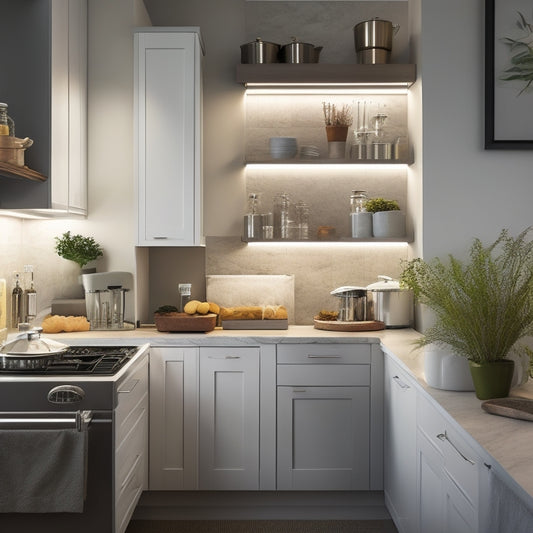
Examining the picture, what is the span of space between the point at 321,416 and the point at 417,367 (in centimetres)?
92

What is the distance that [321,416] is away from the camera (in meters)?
3.71

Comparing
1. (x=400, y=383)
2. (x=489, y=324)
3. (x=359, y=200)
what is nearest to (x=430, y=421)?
(x=489, y=324)

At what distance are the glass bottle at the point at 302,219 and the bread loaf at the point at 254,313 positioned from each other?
0.47 metres

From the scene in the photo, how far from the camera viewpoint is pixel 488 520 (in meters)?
1.83

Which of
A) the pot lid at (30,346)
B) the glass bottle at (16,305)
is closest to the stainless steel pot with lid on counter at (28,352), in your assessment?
the pot lid at (30,346)

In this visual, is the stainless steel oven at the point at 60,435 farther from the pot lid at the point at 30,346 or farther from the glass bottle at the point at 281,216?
the glass bottle at the point at 281,216

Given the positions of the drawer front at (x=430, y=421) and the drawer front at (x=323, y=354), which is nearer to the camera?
the drawer front at (x=430, y=421)

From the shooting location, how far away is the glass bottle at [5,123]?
10.3ft

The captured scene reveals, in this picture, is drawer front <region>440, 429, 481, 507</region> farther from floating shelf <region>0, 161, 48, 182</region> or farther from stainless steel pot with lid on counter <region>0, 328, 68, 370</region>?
floating shelf <region>0, 161, 48, 182</region>

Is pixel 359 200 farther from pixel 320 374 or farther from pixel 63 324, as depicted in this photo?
pixel 63 324

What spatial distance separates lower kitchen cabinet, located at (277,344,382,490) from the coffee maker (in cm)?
93

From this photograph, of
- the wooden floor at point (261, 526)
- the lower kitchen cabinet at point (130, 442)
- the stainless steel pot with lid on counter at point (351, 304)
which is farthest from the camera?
the stainless steel pot with lid on counter at point (351, 304)

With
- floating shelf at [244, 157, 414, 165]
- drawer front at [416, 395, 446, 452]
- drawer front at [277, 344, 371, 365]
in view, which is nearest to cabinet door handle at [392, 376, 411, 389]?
drawer front at [416, 395, 446, 452]

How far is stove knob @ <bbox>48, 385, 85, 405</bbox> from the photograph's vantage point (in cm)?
281
